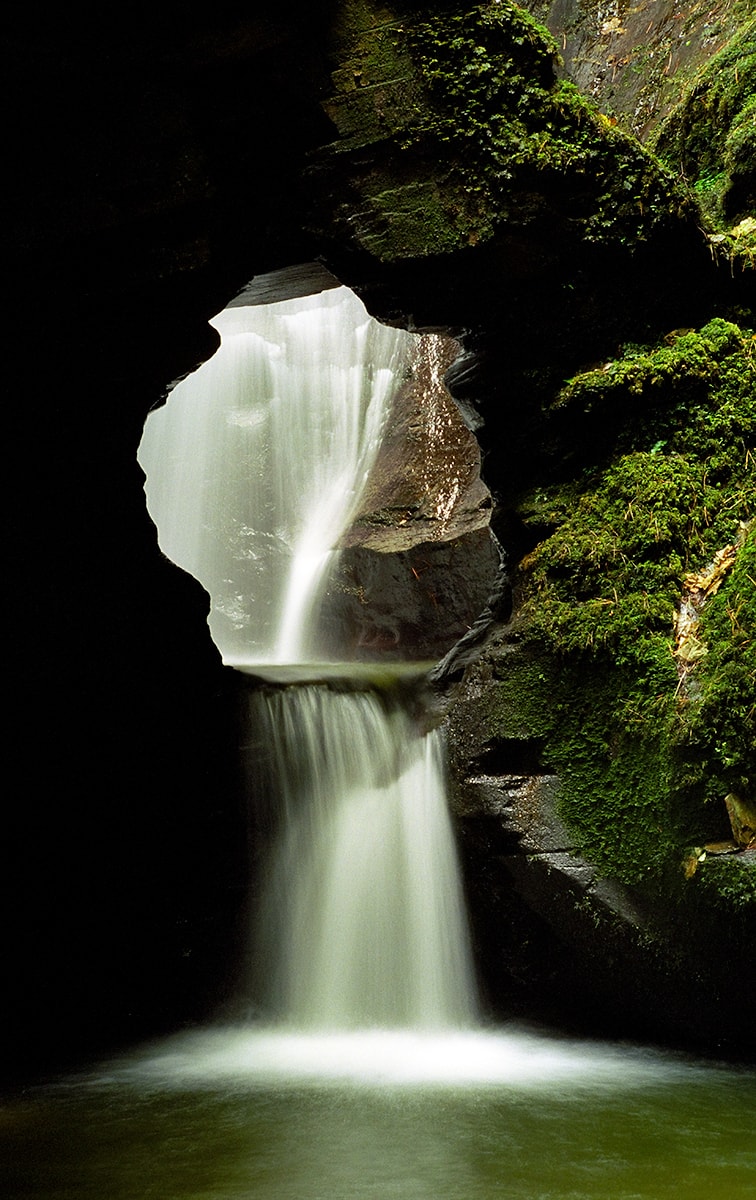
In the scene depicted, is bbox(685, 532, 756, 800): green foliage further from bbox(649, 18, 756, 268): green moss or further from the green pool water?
bbox(649, 18, 756, 268): green moss

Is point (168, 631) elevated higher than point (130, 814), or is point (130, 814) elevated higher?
→ point (168, 631)

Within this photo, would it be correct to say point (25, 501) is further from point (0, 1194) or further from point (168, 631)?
point (0, 1194)

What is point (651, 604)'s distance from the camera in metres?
5.64

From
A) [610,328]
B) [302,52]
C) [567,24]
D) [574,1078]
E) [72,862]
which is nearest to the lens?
[574,1078]

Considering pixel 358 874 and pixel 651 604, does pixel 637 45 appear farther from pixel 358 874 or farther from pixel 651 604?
pixel 358 874

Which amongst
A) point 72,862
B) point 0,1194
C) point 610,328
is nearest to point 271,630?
point 72,862

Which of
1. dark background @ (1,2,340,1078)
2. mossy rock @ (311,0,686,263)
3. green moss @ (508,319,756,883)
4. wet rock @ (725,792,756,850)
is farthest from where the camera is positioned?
mossy rock @ (311,0,686,263)

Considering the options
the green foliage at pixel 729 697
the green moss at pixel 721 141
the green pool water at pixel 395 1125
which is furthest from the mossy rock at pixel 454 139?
the green pool water at pixel 395 1125

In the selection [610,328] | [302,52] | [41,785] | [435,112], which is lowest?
[41,785]

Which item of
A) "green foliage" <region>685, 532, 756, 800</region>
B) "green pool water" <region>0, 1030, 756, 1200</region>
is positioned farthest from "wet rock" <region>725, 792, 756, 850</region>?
"green pool water" <region>0, 1030, 756, 1200</region>

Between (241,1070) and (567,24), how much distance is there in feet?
39.9

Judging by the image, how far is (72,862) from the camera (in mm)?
6941

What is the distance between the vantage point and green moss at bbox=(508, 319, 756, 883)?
5.02 metres

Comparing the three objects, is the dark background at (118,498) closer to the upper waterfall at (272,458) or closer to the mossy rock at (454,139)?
the mossy rock at (454,139)
